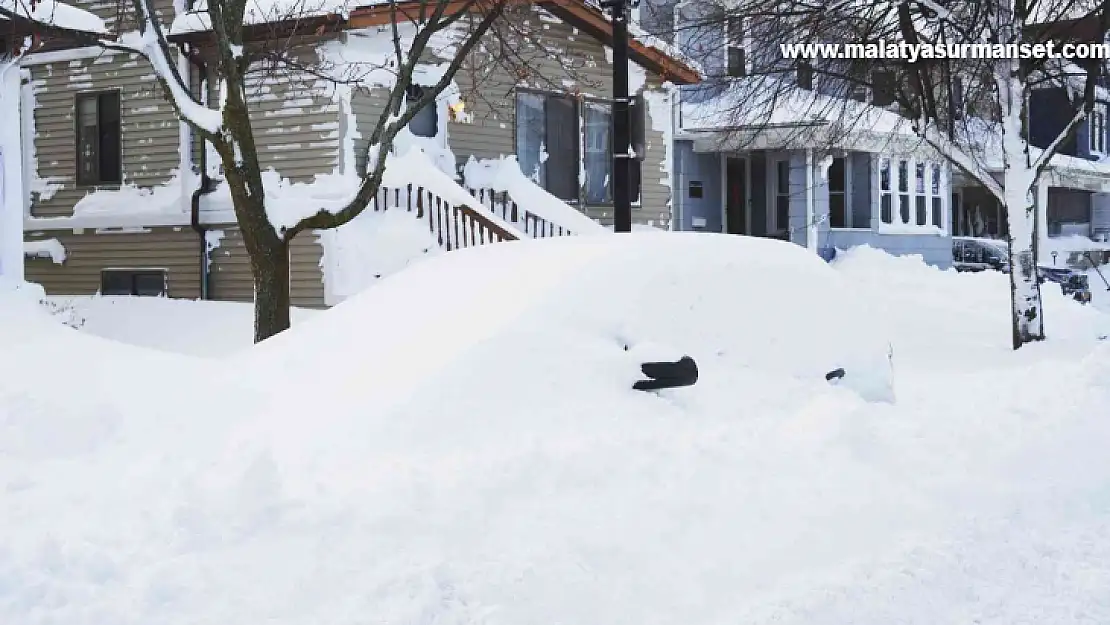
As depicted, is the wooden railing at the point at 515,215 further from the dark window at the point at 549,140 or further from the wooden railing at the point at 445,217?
the wooden railing at the point at 445,217

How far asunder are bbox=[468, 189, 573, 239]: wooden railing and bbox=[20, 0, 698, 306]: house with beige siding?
0.16 m

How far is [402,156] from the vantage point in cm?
1614

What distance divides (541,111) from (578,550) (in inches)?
568

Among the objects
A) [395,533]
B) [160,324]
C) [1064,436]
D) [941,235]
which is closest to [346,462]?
[395,533]

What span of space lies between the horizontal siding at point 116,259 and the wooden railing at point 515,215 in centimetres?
423

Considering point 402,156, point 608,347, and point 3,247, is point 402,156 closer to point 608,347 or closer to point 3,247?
point 3,247

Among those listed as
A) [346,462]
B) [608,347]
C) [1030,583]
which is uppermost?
[608,347]

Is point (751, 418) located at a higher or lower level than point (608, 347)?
lower

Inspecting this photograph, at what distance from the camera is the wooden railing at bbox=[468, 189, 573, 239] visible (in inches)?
696

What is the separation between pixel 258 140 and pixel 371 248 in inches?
100

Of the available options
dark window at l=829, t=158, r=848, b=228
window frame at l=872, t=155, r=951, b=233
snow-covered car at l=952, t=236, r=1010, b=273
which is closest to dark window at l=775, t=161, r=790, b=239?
dark window at l=829, t=158, r=848, b=228

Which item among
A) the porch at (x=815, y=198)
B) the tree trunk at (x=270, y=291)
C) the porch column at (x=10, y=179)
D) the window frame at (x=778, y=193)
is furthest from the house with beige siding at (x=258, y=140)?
the window frame at (x=778, y=193)

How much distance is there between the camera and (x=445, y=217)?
15852 millimetres

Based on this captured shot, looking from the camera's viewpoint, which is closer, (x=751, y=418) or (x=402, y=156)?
(x=751, y=418)
